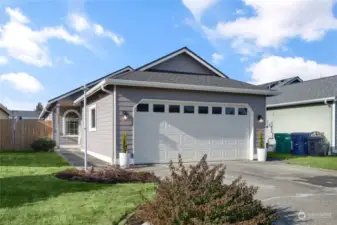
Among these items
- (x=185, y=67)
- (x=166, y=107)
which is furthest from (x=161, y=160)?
(x=185, y=67)

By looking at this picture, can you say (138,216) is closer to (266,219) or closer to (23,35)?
(266,219)

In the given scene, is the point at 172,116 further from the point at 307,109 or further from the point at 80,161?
the point at 307,109

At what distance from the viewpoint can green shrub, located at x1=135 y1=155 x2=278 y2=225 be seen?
3.32m

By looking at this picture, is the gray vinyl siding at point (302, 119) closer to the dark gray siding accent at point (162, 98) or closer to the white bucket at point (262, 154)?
the dark gray siding accent at point (162, 98)

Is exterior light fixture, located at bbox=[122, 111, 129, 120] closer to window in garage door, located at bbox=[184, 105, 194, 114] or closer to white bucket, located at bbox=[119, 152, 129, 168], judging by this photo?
white bucket, located at bbox=[119, 152, 129, 168]

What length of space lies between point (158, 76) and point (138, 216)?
830 centimetres

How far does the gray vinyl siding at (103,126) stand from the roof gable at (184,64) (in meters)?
2.93

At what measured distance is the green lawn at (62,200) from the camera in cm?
416

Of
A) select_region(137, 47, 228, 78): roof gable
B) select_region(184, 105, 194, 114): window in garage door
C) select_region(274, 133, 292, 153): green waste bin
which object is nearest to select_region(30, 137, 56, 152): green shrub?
select_region(137, 47, 228, 78): roof gable

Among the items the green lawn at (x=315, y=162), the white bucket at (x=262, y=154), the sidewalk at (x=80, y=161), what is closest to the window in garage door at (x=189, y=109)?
the white bucket at (x=262, y=154)

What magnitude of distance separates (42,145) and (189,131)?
30.4ft

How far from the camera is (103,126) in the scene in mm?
11852

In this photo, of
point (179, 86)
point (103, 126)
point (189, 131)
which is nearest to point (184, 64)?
point (179, 86)

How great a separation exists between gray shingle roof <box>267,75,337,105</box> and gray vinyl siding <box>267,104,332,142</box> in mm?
568
